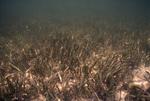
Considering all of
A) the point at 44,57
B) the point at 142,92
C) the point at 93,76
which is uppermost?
the point at 44,57

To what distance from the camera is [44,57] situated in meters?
3.41

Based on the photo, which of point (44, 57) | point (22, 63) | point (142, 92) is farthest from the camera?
point (44, 57)

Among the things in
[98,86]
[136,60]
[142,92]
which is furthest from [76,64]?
[136,60]

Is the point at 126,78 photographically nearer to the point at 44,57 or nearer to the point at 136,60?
the point at 136,60

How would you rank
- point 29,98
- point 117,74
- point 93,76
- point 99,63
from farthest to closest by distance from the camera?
point 99,63, point 117,74, point 93,76, point 29,98

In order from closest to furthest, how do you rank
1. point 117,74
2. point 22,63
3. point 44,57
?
point 117,74 < point 22,63 < point 44,57

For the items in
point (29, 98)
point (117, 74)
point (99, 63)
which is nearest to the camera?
point (29, 98)

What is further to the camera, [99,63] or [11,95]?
[99,63]

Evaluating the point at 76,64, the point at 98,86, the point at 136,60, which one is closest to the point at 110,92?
the point at 98,86

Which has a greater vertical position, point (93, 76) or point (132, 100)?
point (93, 76)

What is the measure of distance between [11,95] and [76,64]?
204cm

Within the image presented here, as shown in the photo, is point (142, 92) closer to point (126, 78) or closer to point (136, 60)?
point (126, 78)

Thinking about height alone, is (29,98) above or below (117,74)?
below

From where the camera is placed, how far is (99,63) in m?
2.92
